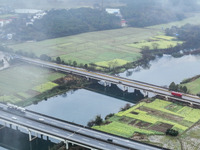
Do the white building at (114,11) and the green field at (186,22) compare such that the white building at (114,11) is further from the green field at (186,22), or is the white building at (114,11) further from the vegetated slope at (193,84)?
the vegetated slope at (193,84)

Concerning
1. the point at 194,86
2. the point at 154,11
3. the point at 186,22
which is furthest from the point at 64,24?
the point at 194,86

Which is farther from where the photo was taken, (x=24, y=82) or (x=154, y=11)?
(x=154, y=11)

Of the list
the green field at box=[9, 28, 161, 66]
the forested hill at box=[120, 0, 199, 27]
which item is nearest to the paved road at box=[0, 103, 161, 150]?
the green field at box=[9, 28, 161, 66]

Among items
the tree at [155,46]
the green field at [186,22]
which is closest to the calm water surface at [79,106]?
the tree at [155,46]

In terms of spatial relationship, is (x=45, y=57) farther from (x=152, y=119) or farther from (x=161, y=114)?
(x=152, y=119)

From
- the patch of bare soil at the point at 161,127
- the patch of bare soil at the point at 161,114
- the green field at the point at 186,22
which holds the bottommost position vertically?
the patch of bare soil at the point at 161,127
